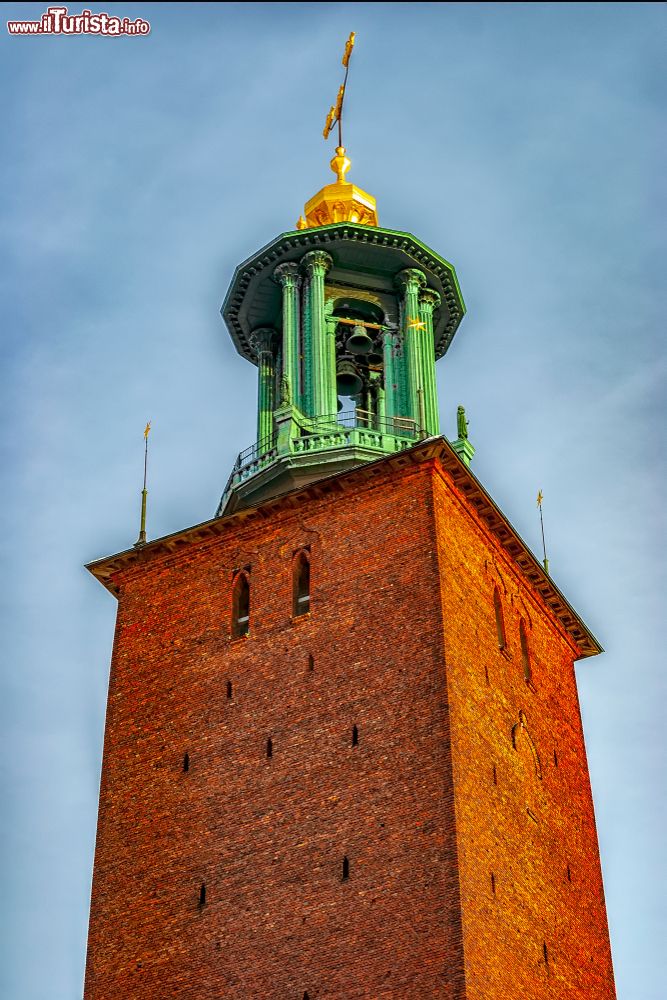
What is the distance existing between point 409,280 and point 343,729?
37.7 ft

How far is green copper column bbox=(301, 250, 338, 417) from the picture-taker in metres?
40.7

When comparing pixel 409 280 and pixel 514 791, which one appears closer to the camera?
pixel 514 791

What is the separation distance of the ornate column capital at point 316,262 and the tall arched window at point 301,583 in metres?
7.29

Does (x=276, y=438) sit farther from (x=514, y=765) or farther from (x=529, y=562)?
(x=514, y=765)

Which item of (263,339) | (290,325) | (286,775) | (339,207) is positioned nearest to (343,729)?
(286,775)

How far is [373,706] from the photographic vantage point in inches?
1368

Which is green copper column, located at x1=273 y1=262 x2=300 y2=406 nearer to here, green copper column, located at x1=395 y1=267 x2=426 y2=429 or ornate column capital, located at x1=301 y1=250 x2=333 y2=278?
ornate column capital, located at x1=301 y1=250 x2=333 y2=278

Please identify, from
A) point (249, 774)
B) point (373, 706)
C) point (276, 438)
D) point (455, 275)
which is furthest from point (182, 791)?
point (455, 275)

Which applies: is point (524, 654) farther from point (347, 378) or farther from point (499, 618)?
point (347, 378)

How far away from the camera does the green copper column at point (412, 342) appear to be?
4072cm

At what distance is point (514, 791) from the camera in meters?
36.4

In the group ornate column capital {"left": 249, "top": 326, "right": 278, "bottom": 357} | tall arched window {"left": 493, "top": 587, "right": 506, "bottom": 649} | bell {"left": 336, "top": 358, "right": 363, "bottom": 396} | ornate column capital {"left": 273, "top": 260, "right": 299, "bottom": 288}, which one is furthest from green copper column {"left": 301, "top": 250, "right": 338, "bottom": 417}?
tall arched window {"left": 493, "top": 587, "right": 506, "bottom": 649}

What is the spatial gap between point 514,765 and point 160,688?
6.45m

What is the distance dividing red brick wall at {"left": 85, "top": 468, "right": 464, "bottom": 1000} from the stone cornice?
0.19m
